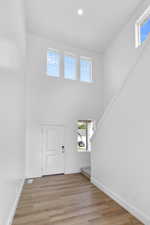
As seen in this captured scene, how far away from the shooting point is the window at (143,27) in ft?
14.3

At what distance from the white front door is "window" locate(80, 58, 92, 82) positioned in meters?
2.52

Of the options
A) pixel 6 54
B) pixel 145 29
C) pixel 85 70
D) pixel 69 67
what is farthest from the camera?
pixel 85 70

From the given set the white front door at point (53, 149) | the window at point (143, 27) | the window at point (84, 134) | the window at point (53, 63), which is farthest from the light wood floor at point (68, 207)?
the window at point (143, 27)

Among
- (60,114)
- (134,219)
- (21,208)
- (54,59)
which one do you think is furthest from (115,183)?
(54,59)

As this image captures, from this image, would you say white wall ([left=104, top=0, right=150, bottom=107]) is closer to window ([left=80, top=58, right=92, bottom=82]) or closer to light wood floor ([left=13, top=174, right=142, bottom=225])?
window ([left=80, top=58, right=92, bottom=82])

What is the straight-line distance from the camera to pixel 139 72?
97.0 inches

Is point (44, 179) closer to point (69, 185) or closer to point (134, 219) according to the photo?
point (69, 185)

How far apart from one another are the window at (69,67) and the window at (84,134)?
1.99 metres

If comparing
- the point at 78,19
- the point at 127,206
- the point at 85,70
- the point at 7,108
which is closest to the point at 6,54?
the point at 7,108

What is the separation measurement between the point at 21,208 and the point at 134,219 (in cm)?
222

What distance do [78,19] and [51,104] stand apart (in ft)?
10.3

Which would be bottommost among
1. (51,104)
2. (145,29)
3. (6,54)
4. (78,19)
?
(51,104)

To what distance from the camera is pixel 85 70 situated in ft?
20.4

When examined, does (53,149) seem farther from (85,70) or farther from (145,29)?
(145,29)
